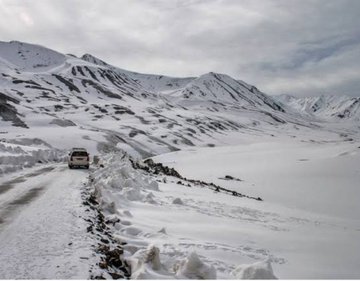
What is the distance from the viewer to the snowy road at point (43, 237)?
784 cm

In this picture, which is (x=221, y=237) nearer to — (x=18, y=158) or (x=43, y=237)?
(x=43, y=237)

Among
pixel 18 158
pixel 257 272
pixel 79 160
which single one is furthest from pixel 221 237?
pixel 18 158

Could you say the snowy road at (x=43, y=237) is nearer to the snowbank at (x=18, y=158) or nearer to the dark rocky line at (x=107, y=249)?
the dark rocky line at (x=107, y=249)

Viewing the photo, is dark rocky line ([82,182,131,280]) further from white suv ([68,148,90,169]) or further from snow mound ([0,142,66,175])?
white suv ([68,148,90,169])

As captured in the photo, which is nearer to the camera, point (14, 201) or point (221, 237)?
point (221, 237)

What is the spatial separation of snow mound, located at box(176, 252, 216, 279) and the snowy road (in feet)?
6.12

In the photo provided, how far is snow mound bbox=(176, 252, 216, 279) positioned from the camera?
25.6 feet

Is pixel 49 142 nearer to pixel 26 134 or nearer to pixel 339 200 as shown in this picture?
pixel 26 134

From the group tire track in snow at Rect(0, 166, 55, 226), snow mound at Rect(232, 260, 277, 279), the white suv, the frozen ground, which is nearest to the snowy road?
tire track in snow at Rect(0, 166, 55, 226)

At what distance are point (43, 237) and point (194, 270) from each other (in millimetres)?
4510

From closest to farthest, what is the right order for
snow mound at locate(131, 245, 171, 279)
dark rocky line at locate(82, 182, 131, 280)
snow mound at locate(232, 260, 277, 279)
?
snow mound at locate(232, 260, 277, 279), snow mound at locate(131, 245, 171, 279), dark rocky line at locate(82, 182, 131, 280)

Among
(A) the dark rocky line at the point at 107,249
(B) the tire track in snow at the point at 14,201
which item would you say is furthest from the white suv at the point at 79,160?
(A) the dark rocky line at the point at 107,249

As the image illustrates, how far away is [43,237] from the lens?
1034cm

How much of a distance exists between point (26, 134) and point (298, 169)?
65.9 meters
